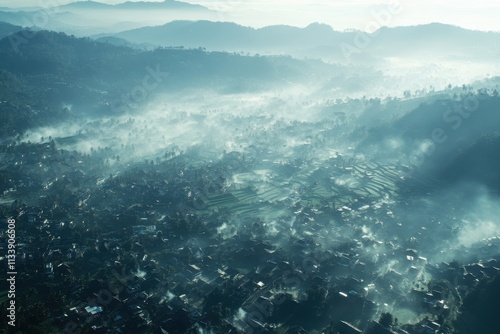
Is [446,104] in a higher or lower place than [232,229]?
higher

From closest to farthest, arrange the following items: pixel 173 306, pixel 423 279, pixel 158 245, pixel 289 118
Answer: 1. pixel 173 306
2. pixel 423 279
3. pixel 158 245
4. pixel 289 118

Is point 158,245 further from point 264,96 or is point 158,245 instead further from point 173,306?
point 264,96

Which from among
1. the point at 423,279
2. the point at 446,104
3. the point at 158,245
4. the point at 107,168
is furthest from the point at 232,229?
the point at 446,104

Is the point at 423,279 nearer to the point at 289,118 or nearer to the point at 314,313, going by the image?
the point at 314,313

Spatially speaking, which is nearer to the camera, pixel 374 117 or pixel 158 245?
pixel 158 245

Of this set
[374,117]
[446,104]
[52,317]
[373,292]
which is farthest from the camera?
[374,117]

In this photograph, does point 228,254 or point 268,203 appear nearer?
point 228,254
